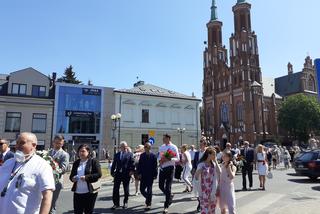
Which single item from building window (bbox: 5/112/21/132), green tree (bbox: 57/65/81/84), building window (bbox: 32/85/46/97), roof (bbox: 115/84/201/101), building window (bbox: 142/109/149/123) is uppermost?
green tree (bbox: 57/65/81/84)

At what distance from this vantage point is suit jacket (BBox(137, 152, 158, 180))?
29.6 feet

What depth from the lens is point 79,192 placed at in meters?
5.99

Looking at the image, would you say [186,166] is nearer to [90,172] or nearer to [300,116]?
[90,172]

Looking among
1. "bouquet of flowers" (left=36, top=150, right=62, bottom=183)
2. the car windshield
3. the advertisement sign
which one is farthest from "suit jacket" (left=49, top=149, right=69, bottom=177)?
the advertisement sign

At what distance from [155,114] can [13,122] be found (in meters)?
18.8

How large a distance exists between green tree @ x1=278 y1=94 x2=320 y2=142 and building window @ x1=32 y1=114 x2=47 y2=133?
163 feet

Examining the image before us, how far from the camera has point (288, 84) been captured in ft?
277

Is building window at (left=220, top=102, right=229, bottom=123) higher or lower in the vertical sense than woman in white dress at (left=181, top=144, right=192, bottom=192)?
higher

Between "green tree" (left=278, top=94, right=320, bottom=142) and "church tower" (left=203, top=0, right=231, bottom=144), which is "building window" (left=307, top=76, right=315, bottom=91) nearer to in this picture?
"green tree" (left=278, top=94, right=320, bottom=142)

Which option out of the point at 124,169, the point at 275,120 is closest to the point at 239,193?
the point at 124,169

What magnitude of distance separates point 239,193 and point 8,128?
102 ft

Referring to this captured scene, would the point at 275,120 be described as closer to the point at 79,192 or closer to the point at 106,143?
the point at 106,143

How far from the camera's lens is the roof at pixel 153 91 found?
43.6m

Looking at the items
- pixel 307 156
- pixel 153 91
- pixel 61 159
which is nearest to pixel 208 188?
pixel 61 159
